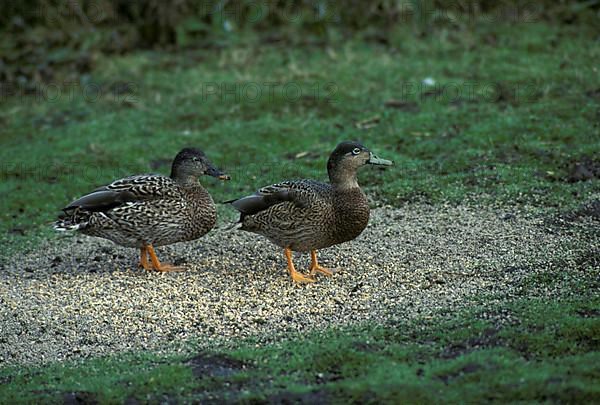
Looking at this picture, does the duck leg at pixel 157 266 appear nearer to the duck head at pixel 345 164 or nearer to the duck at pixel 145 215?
the duck at pixel 145 215

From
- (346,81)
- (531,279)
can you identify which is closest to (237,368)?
(531,279)

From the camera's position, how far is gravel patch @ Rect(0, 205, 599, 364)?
7762mm

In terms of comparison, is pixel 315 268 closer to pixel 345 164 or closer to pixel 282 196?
pixel 282 196

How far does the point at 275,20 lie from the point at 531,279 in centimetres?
1017

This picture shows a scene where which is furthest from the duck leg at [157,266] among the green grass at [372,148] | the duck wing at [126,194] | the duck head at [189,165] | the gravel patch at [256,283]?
the green grass at [372,148]

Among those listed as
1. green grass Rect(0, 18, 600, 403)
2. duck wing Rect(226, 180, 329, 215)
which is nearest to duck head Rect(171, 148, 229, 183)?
duck wing Rect(226, 180, 329, 215)

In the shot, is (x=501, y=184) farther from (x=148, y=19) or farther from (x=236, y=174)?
(x=148, y=19)

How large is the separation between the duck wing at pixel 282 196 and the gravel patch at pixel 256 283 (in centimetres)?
62

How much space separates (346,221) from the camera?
8.68 metres

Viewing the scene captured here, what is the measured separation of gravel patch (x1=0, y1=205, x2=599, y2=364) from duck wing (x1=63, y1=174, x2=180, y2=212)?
2.13ft

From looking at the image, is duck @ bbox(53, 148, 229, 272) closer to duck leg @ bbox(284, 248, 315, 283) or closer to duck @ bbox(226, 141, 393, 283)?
duck @ bbox(226, 141, 393, 283)

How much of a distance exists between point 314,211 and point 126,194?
186cm

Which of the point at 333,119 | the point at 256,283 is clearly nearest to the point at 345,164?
the point at 256,283

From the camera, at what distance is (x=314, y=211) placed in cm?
875
